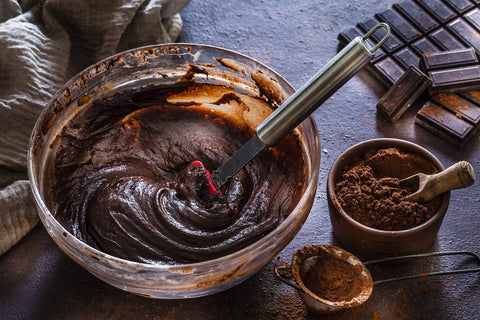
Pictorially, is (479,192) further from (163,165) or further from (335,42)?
(163,165)

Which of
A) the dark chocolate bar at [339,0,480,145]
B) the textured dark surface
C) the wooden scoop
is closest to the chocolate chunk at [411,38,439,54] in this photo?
the dark chocolate bar at [339,0,480,145]

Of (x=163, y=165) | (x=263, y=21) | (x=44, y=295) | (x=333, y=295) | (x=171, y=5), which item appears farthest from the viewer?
(x=263, y=21)

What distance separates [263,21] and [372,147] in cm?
89

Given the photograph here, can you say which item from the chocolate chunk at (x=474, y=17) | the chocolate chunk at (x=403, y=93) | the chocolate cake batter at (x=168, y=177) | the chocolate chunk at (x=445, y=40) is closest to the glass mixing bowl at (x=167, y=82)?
the chocolate cake batter at (x=168, y=177)

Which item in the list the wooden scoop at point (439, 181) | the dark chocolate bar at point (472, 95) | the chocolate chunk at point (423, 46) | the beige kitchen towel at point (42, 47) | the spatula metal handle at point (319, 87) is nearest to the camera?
the spatula metal handle at point (319, 87)

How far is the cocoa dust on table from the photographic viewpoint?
150cm

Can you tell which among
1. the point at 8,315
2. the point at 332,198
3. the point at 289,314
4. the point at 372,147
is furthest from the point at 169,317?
the point at 372,147

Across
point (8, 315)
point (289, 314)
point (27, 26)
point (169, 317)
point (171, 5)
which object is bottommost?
point (8, 315)

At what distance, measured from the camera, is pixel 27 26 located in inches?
73.4

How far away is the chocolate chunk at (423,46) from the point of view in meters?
2.08

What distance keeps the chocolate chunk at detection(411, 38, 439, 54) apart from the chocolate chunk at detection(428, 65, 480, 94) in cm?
14

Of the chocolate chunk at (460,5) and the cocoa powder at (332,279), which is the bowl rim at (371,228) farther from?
the chocolate chunk at (460,5)

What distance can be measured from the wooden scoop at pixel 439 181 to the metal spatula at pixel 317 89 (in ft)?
1.20

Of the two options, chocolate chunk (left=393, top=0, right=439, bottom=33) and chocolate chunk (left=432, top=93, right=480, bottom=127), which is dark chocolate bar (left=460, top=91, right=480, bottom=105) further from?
chocolate chunk (left=393, top=0, right=439, bottom=33)
